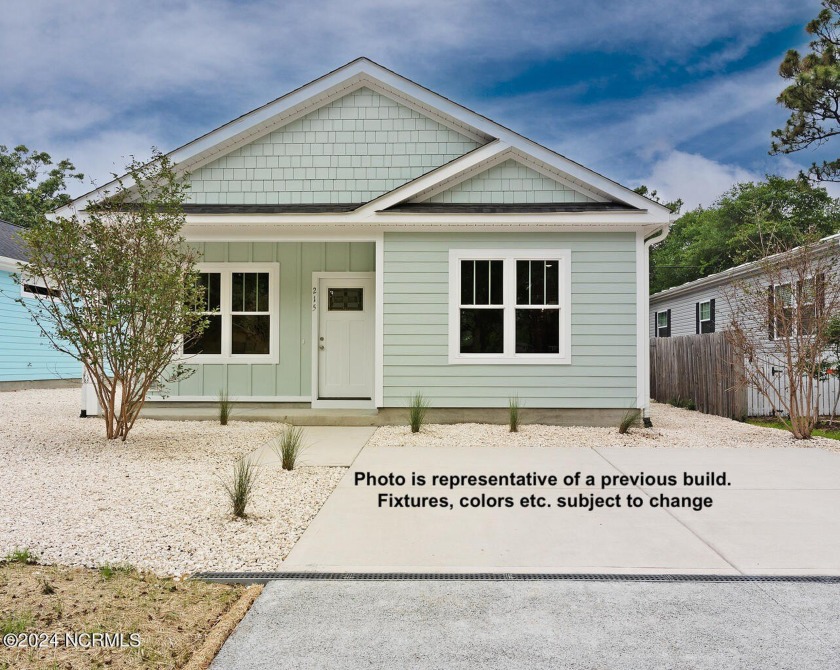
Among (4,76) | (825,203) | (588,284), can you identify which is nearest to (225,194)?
(588,284)

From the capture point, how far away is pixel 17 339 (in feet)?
50.3

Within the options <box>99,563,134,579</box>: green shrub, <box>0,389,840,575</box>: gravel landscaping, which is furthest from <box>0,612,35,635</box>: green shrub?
<box>0,389,840,575</box>: gravel landscaping

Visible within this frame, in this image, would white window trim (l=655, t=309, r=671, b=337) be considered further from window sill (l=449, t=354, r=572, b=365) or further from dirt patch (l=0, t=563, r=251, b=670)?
dirt patch (l=0, t=563, r=251, b=670)

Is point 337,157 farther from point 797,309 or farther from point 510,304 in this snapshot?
point 797,309

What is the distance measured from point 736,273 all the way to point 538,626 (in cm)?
1427

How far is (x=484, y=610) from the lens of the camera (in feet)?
9.70

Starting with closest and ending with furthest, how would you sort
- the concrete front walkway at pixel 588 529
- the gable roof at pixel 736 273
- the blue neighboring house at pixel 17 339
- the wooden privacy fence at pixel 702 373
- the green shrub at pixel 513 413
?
the concrete front walkway at pixel 588 529 < the green shrub at pixel 513 413 < the gable roof at pixel 736 273 < the wooden privacy fence at pixel 702 373 < the blue neighboring house at pixel 17 339

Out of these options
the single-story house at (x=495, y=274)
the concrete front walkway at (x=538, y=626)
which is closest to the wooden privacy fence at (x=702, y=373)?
the single-story house at (x=495, y=274)

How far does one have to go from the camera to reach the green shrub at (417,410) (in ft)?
27.8

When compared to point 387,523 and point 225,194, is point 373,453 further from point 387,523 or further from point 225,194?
point 225,194

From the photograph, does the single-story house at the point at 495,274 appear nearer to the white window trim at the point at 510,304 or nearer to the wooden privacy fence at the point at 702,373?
the white window trim at the point at 510,304

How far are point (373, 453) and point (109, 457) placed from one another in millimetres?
2833

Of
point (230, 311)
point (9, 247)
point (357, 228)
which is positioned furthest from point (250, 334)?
point (9, 247)

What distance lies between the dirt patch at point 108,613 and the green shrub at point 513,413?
5850 millimetres
